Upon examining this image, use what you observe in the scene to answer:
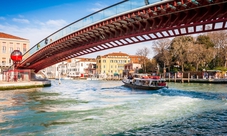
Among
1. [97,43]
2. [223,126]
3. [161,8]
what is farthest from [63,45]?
[223,126]

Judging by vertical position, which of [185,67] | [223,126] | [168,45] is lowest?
[223,126]

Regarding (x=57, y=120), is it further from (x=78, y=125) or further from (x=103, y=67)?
(x=103, y=67)

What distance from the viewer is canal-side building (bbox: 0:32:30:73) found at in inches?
1950

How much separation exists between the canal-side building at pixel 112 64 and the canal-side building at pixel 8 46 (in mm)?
35392

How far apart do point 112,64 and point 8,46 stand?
4109cm

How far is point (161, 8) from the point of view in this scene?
1634cm

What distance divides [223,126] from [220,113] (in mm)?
3057

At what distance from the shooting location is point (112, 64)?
278 feet

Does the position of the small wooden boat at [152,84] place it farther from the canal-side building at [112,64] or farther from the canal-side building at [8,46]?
the canal-side building at [112,64]

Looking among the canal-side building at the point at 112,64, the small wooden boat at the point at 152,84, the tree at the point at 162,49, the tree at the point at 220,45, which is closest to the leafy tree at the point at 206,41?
the tree at the point at 220,45

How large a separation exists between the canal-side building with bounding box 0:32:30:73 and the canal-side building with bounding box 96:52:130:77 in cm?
3539

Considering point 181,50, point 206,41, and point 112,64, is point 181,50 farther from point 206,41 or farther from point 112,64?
point 112,64

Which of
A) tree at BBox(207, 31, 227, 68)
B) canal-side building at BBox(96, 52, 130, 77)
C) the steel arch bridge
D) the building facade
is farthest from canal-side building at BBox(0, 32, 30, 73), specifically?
tree at BBox(207, 31, 227, 68)

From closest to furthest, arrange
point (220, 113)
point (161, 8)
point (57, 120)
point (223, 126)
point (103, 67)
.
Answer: point (223, 126)
point (57, 120)
point (220, 113)
point (161, 8)
point (103, 67)
